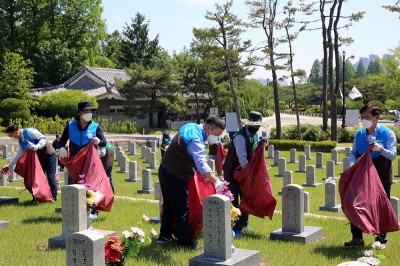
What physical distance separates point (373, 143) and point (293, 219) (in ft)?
5.42

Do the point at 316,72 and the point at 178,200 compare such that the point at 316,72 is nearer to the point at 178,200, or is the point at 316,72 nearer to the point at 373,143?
the point at 373,143

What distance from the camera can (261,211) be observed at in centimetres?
738

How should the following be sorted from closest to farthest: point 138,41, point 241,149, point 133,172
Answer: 1. point 241,149
2. point 133,172
3. point 138,41

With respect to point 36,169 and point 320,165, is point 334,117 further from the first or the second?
point 36,169

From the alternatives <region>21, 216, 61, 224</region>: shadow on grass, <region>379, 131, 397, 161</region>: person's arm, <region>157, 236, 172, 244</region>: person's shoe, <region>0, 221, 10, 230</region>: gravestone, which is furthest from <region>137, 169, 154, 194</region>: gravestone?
<region>379, 131, 397, 161</region>: person's arm

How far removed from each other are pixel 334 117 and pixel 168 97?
12.5m

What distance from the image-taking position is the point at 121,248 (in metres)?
4.84

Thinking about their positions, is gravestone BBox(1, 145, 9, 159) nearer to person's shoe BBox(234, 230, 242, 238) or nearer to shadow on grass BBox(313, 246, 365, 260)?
person's shoe BBox(234, 230, 242, 238)

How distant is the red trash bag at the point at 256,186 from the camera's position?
7273 mm

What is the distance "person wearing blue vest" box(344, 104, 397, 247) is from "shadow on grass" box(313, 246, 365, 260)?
113mm

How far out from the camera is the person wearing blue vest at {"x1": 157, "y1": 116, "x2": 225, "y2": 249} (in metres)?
6.07

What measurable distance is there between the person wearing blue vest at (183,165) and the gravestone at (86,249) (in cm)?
187

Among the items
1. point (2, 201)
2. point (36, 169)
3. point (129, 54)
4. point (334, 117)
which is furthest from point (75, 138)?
point (129, 54)

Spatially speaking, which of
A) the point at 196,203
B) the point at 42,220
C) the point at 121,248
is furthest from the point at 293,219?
the point at 42,220
